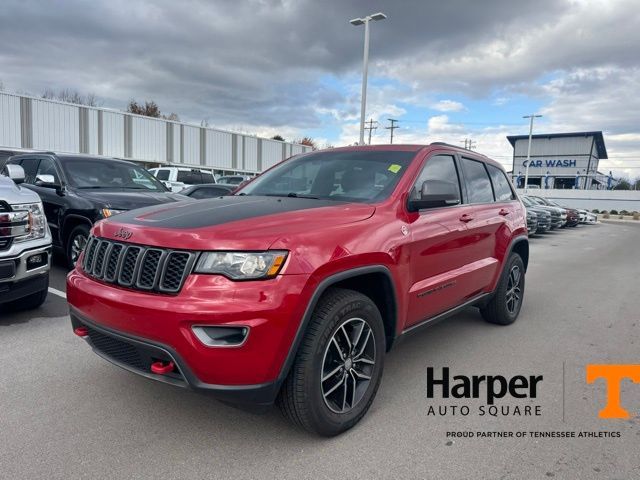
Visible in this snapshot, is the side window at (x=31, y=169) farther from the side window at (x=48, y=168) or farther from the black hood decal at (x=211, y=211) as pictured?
the black hood decal at (x=211, y=211)

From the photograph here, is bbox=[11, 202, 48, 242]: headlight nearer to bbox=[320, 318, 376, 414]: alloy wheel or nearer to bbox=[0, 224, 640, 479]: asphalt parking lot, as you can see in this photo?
bbox=[0, 224, 640, 479]: asphalt parking lot

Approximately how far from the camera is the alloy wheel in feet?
9.39

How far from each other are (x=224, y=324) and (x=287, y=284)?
366mm

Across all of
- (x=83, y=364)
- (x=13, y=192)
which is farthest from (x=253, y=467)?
(x=13, y=192)

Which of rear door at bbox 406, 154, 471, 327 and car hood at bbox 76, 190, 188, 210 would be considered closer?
rear door at bbox 406, 154, 471, 327

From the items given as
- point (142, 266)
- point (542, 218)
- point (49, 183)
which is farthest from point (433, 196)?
point (542, 218)

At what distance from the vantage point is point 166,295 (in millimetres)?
2529

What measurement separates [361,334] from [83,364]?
2.32 metres

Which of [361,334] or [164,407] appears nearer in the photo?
[361,334]

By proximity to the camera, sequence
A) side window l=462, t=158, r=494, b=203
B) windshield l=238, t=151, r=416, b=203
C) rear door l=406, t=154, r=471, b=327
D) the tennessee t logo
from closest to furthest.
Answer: the tennessee t logo < rear door l=406, t=154, r=471, b=327 < windshield l=238, t=151, r=416, b=203 < side window l=462, t=158, r=494, b=203

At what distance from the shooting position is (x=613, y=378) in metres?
4.00

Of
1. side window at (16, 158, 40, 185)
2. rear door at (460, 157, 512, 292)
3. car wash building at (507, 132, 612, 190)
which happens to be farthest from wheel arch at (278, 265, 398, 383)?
car wash building at (507, 132, 612, 190)

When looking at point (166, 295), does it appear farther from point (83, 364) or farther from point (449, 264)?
point (449, 264)

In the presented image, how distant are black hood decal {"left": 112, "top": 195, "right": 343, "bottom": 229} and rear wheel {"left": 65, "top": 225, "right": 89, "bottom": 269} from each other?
3.89m
